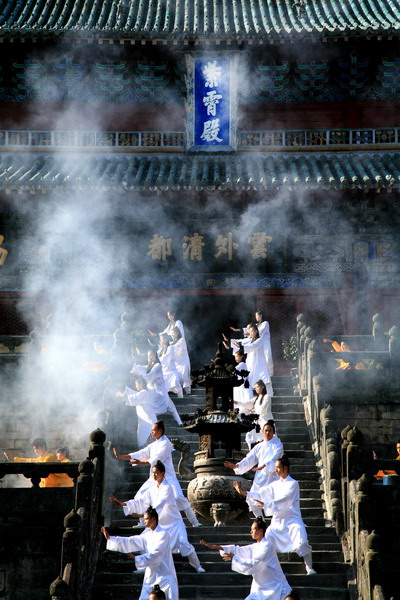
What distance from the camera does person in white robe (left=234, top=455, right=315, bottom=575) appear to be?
12812 millimetres

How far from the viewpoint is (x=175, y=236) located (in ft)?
78.6

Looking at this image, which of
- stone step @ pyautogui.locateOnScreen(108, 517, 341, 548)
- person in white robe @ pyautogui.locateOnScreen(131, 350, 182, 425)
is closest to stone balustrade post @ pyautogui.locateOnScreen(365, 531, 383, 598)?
stone step @ pyautogui.locateOnScreen(108, 517, 341, 548)

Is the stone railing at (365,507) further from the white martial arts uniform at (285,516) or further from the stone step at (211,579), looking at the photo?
the white martial arts uniform at (285,516)

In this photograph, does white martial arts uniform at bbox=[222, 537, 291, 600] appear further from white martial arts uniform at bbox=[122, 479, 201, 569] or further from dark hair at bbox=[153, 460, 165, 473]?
dark hair at bbox=[153, 460, 165, 473]

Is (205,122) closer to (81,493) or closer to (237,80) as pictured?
(237,80)

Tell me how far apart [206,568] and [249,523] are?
3.98 feet

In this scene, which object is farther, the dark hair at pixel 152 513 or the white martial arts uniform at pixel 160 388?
the white martial arts uniform at pixel 160 388

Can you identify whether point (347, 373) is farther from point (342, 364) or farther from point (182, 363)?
point (182, 363)

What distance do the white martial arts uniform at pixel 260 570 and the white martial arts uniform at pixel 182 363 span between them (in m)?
7.58

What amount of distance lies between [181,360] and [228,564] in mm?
6689

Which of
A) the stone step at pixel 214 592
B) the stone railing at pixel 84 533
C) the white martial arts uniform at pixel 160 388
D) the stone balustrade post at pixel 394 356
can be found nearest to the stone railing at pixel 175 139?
the stone balustrade post at pixel 394 356

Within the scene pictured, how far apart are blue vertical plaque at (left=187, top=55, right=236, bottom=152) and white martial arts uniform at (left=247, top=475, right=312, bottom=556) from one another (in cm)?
1304

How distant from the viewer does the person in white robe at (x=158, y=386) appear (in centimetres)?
1736

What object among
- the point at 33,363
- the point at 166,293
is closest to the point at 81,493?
the point at 33,363
